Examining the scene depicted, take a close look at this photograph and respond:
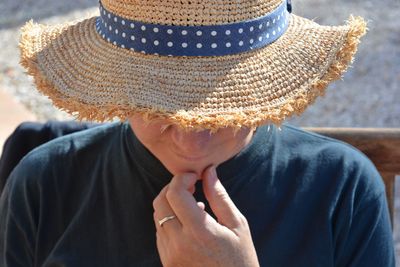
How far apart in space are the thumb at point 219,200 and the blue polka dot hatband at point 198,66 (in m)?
0.25

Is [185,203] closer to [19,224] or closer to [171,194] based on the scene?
[171,194]

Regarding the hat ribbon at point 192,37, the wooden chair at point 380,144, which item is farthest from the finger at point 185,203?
the wooden chair at point 380,144

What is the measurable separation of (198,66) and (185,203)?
354 millimetres

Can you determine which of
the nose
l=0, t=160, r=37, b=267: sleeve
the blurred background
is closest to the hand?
the nose

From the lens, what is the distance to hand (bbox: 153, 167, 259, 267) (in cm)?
194

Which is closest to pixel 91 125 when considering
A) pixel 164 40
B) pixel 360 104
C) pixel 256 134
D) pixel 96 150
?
pixel 96 150

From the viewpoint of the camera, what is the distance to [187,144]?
186 cm

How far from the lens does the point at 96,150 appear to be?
2.36 metres

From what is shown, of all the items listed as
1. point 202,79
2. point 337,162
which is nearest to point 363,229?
point 337,162

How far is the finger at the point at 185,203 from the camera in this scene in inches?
76.2

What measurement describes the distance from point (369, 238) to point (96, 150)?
0.85 meters

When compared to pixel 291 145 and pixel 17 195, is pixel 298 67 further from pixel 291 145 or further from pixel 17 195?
pixel 17 195

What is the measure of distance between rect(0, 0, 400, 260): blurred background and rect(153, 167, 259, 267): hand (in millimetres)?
2673

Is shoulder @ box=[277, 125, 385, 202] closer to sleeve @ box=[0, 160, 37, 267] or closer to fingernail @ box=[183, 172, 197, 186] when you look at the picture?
fingernail @ box=[183, 172, 197, 186]
